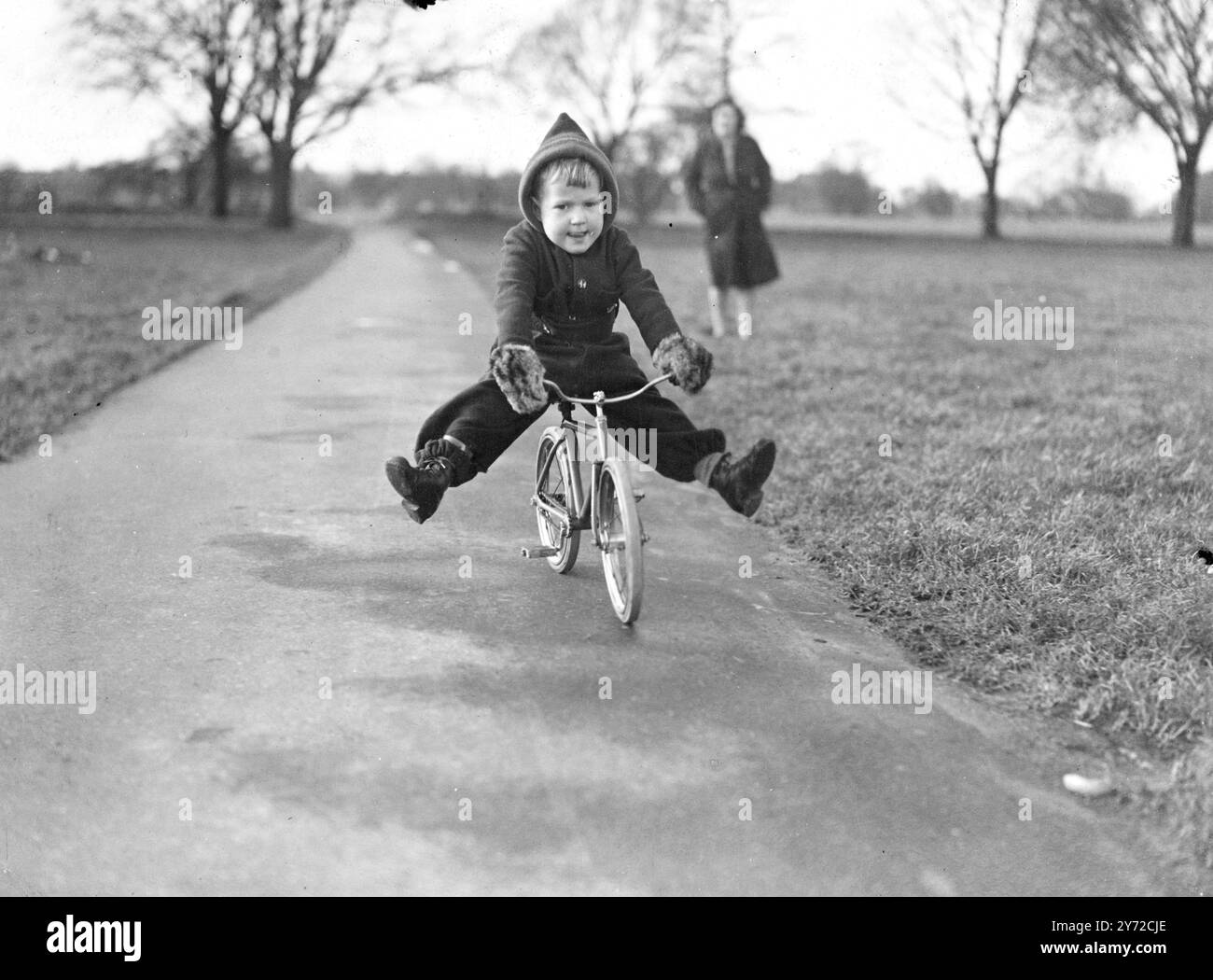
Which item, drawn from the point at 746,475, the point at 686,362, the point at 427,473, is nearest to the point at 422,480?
the point at 427,473

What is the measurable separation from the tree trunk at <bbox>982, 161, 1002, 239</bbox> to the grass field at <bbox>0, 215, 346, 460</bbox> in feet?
61.9

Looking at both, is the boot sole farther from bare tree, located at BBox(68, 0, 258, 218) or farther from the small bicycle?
bare tree, located at BBox(68, 0, 258, 218)

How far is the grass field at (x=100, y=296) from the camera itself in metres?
9.01

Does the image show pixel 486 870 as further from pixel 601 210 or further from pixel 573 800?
pixel 601 210

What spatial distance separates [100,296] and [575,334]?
1277 cm

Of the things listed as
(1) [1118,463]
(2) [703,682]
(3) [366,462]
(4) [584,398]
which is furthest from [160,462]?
(1) [1118,463]

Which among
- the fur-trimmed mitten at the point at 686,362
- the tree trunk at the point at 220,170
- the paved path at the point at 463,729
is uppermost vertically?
the tree trunk at the point at 220,170

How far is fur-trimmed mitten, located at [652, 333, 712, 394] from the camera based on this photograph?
4.31 metres

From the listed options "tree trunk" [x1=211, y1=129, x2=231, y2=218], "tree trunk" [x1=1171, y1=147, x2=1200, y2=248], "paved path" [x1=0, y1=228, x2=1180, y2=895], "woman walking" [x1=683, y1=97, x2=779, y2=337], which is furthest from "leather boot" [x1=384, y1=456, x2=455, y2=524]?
"tree trunk" [x1=211, y1=129, x2=231, y2=218]

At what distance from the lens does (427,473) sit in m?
4.64

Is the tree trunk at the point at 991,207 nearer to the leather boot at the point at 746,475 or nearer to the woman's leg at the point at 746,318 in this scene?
the woman's leg at the point at 746,318

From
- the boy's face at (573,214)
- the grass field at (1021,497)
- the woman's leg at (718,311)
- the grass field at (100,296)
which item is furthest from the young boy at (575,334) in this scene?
the woman's leg at (718,311)

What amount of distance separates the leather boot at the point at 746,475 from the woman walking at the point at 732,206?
755 centimetres

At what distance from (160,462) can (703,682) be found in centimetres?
425
